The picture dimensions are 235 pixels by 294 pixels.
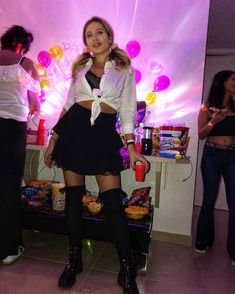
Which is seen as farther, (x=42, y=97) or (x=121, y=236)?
(x=42, y=97)

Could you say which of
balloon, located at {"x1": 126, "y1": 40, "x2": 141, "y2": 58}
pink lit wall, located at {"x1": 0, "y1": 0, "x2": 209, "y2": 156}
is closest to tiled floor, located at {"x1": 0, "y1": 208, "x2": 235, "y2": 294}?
pink lit wall, located at {"x1": 0, "y1": 0, "x2": 209, "y2": 156}

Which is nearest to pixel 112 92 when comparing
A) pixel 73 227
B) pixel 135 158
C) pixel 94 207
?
pixel 135 158

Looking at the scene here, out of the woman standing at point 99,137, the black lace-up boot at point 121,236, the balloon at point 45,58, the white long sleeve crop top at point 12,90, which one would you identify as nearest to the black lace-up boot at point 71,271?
the woman standing at point 99,137

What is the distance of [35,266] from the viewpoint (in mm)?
1500

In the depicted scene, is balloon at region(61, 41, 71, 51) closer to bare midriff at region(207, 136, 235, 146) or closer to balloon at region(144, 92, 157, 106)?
balloon at region(144, 92, 157, 106)

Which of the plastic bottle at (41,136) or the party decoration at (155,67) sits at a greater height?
the party decoration at (155,67)

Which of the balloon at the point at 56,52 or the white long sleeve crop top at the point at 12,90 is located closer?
the white long sleeve crop top at the point at 12,90

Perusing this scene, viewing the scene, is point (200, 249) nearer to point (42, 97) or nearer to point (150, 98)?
point (150, 98)

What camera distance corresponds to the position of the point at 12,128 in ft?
4.68

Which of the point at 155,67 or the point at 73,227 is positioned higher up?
the point at 155,67

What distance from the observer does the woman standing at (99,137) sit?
120cm

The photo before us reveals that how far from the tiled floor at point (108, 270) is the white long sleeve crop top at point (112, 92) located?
33.2 inches

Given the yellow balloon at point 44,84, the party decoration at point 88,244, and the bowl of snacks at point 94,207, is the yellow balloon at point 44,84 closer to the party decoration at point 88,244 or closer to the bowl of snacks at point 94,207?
the bowl of snacks at point 94,207

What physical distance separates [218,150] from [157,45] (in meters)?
0.97
